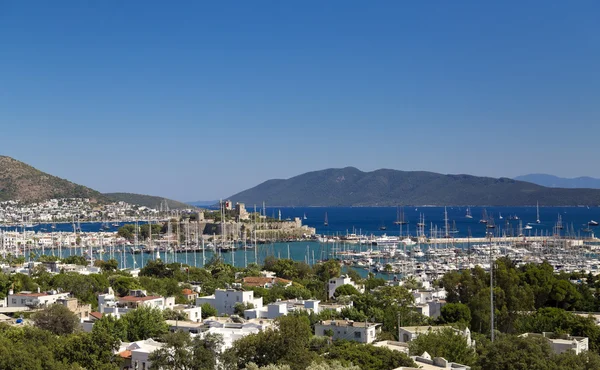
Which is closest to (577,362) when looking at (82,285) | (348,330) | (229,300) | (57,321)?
(348,330)

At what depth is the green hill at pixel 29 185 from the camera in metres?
170

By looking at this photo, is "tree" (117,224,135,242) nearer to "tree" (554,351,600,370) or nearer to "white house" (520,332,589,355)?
"white house" (520,332,589,355)

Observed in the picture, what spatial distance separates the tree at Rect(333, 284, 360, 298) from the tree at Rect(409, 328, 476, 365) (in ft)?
55.9

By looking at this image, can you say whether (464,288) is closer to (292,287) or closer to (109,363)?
(292,287)

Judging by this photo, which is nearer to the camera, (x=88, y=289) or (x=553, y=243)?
(x=88, y=289)

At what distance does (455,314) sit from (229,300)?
11.6 m

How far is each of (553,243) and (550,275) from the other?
5112 cm

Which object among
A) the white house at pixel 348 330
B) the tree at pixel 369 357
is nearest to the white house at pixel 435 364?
the tree at pixel 369 357

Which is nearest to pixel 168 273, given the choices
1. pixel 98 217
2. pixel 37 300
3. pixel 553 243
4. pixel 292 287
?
pixel 292 287

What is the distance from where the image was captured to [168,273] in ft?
181

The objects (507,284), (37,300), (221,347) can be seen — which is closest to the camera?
(221,347)

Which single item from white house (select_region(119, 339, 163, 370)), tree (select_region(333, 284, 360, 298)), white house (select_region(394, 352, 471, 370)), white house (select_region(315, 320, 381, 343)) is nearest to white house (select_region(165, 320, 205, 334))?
white house (select_region(119, 339, 163, 370))

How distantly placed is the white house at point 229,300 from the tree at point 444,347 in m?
12.7

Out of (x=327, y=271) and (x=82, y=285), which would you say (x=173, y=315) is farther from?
(x=327, y=271)
